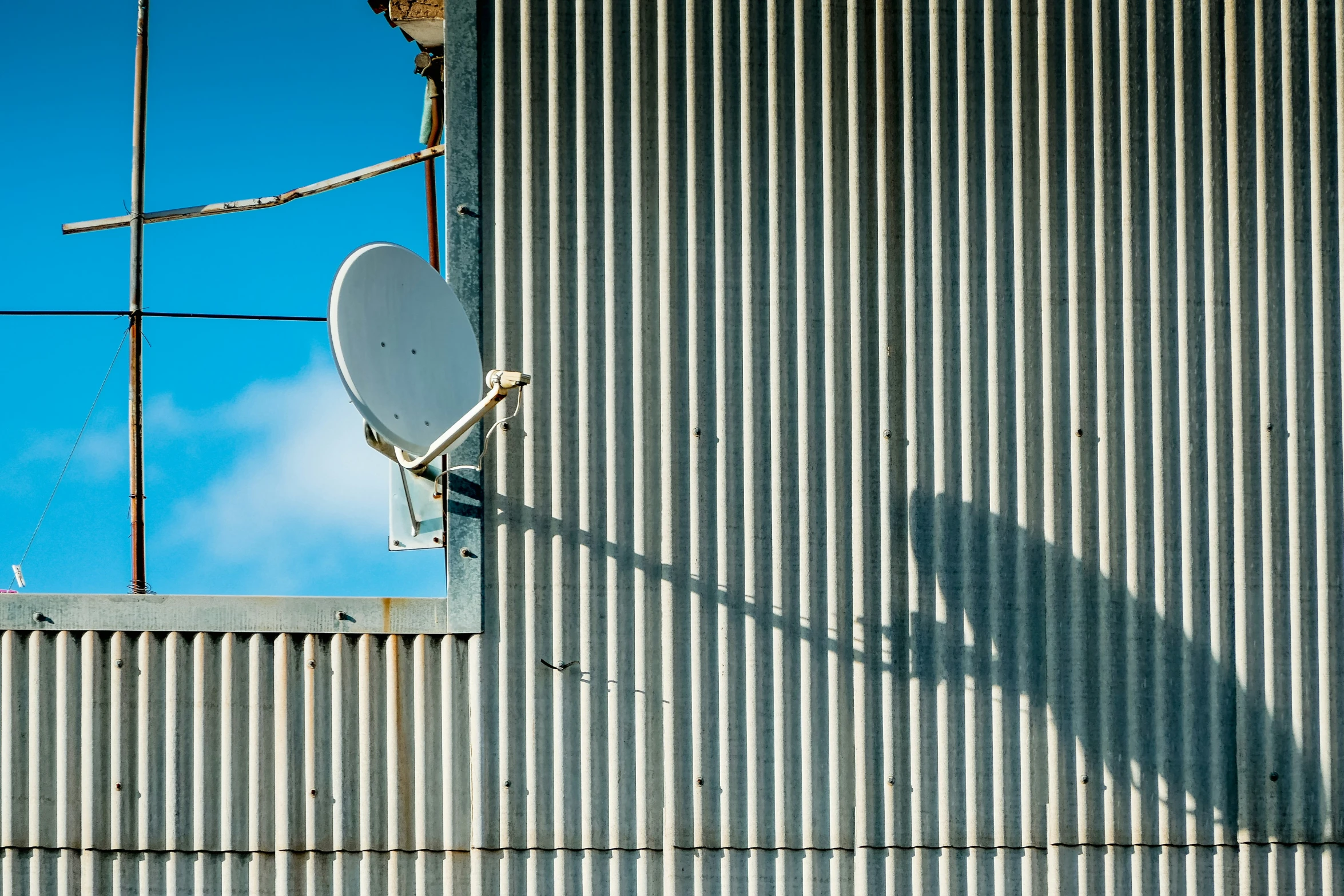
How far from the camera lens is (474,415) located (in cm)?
462

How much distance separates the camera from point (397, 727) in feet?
17.1

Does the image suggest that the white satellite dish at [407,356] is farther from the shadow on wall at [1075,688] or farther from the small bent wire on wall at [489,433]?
the shadow on wall at [1075,688]

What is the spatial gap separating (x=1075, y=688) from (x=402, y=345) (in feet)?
12.6

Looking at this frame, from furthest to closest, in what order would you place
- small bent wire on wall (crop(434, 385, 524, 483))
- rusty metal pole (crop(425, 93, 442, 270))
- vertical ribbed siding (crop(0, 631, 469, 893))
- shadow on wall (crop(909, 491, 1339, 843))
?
rusty metal pole (crop(425, 93, 442, 270)), shadow on wall (crop(909, 491, 1339, 843)), small bent wire on wall (crop(434, 385, 524, 483)), vertical ribbed siding (crop(0, 631, 469, 893))

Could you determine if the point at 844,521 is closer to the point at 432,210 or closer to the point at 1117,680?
the point at 1117,680

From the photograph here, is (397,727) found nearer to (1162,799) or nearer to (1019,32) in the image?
(1162,799)

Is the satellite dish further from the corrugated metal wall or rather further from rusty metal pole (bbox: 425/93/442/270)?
rusty metal pole (bbox: 425/93/442/270)

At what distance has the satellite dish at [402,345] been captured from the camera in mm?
4449

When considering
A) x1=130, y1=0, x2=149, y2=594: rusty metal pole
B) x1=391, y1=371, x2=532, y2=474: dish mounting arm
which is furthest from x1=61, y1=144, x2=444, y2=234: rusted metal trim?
x1=391, y1=371, x2=532, y2=474: dish mounting arm

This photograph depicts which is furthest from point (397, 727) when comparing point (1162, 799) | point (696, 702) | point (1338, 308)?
point (1338, 308)

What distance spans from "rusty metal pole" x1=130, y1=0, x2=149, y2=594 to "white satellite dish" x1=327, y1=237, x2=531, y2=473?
2955 mm

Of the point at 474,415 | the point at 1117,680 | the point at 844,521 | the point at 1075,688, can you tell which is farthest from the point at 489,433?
the point at 1117,680

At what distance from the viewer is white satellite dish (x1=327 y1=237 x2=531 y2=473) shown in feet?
14.6

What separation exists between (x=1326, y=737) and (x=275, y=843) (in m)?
5.52
